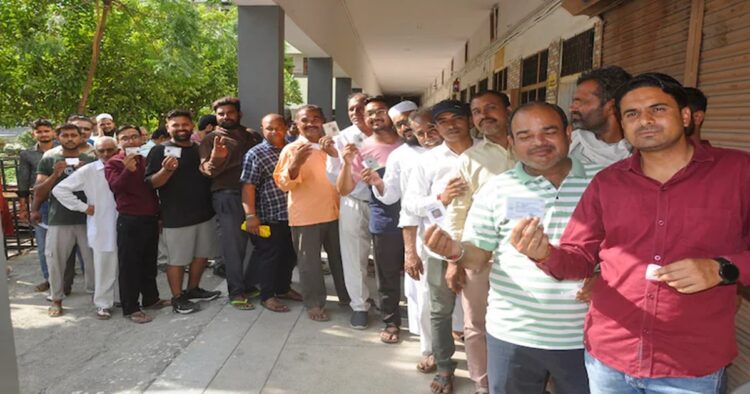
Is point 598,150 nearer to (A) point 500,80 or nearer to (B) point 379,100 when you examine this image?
(B) point 379,100

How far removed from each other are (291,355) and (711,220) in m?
2.96

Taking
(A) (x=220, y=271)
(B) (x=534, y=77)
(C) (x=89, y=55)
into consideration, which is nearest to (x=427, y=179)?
(A) (x=220, y=271)

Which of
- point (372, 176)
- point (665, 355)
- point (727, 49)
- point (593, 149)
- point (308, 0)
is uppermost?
point (308, 0)

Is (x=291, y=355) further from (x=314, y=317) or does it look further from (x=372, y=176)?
(x=372, y=176)

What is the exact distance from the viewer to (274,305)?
461 cm

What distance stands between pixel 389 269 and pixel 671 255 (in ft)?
8.43

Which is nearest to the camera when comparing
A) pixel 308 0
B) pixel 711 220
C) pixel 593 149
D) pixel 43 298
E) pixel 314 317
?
pixel 711 220

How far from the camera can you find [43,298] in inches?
202

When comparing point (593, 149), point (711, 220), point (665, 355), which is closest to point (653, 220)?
point (711, 220)

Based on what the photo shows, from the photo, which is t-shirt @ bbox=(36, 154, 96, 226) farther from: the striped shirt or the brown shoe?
the striped shirt

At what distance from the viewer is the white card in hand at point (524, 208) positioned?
1.95 m

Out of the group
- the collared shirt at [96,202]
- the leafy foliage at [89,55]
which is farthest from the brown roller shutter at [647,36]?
the leafy foliage at [89,55]

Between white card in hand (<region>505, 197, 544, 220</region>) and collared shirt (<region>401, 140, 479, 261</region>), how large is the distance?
107 centimetres

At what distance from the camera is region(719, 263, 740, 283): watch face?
57.1 inches
